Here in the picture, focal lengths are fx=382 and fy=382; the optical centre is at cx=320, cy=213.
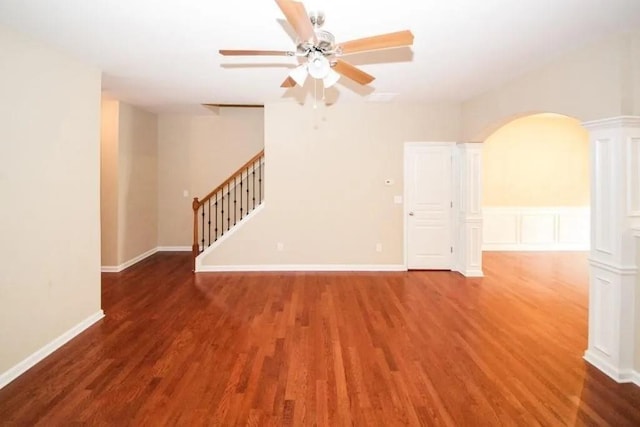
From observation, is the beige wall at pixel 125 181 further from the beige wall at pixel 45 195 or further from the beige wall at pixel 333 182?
the beige wall at pixel 45 195

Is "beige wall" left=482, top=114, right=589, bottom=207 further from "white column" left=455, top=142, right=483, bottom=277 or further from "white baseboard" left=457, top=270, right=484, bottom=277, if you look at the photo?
"white baseboard" left=457, top=270, right=484, bottom=277

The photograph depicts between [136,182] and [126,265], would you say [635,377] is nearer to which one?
[126,265]

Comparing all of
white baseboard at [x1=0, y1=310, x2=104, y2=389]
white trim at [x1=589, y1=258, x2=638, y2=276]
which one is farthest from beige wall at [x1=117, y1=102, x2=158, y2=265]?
white trim at [x1=589, y1=258, x2=638, y2=276]

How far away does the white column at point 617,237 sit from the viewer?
2842 mm

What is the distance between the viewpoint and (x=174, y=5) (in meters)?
2.62

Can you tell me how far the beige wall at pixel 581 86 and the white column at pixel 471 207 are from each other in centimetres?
111

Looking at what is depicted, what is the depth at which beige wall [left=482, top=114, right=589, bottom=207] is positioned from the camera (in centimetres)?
786

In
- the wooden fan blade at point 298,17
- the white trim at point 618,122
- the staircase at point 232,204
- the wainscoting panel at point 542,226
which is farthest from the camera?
the wainscoting panel at point 542,226

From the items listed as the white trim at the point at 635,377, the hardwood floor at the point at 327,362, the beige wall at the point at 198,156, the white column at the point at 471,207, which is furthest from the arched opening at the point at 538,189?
the white trim at the point at 635,377

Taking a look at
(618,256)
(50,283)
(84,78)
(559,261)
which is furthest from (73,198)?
(559,261)

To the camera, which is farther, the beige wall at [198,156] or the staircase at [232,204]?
the beige wall at [198,156]

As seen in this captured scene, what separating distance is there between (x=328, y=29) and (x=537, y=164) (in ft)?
21.8

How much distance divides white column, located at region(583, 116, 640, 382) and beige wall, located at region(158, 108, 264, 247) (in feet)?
19.6

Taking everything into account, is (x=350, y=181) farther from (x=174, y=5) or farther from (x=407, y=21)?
(x=174, y=5)
